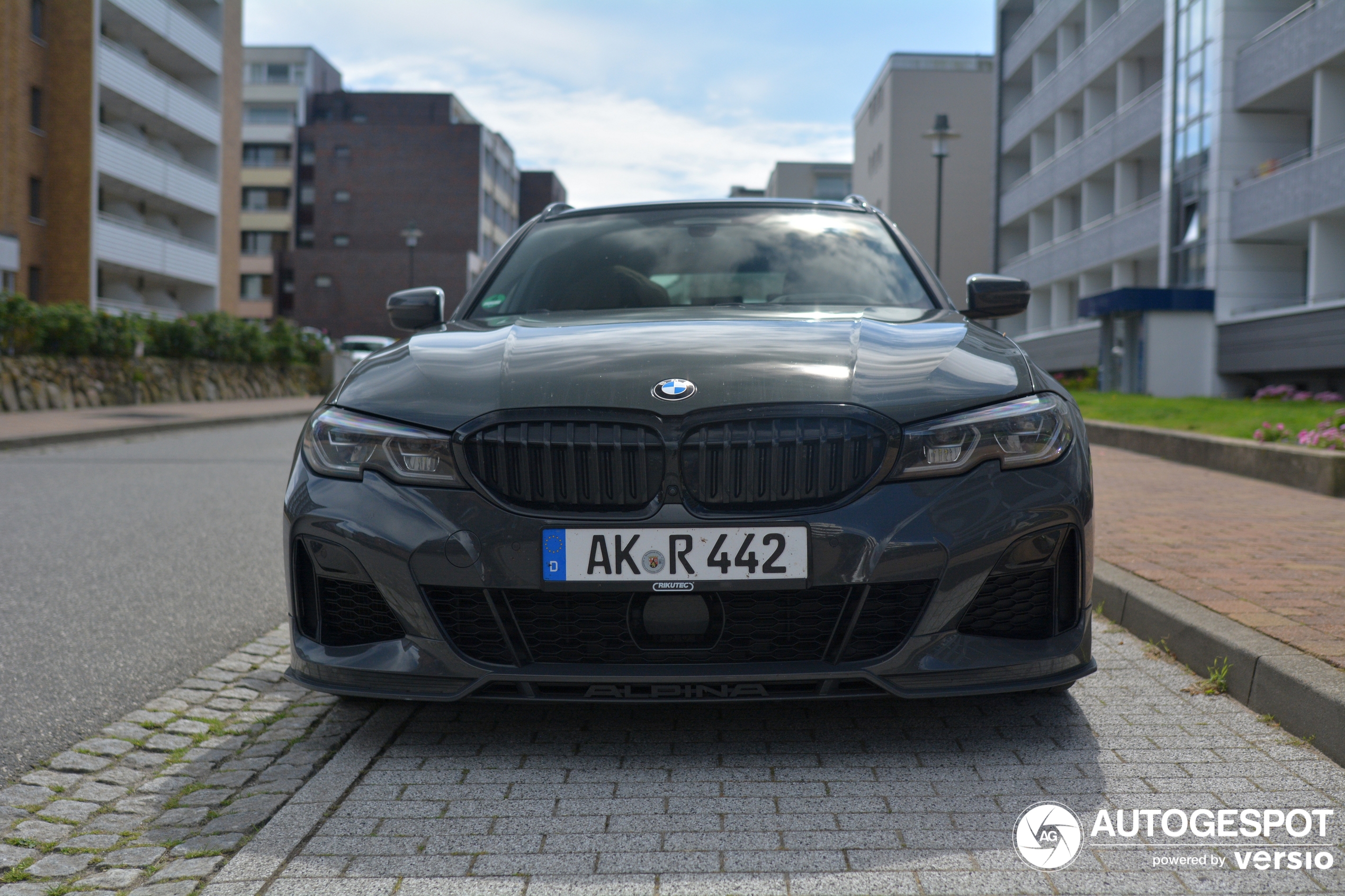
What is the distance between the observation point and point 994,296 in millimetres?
Result: 4305

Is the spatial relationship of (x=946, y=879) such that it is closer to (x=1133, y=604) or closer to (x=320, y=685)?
(x=320, y=685)

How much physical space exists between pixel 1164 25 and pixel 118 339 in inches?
984

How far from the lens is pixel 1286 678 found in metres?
3.31

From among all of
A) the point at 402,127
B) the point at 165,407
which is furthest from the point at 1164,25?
the point at 402,127

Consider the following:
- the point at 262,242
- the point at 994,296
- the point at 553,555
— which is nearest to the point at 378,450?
the point at 553,555

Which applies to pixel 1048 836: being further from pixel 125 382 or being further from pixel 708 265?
pixel 125 382

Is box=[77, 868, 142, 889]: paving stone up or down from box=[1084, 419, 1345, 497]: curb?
down

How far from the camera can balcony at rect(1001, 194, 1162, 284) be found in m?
31.3

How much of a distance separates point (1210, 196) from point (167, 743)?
27.7 meters

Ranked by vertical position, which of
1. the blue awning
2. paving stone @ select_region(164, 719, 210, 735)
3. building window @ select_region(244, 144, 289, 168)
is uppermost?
building window @ select_region(244, 144, 289, 168)

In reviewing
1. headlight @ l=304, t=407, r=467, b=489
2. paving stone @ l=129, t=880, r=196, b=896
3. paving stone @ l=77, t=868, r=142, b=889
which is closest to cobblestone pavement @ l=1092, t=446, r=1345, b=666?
headlight @ l=304, t=407, r=467, b=489

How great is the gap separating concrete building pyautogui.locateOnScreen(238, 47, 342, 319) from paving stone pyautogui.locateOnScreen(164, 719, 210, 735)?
78689 millimetres

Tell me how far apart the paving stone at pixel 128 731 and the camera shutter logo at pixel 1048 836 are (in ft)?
7.67
